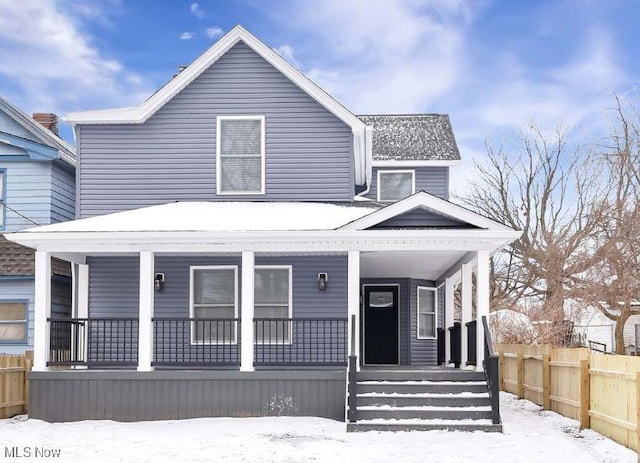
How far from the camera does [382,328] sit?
66.0 ft

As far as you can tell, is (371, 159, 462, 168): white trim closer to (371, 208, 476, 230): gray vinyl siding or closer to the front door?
the front door

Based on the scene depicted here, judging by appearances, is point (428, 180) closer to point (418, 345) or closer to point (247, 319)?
point (418, 345)

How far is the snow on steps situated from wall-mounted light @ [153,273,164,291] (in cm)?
463


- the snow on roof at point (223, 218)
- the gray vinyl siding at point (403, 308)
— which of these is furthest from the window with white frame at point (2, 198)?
the gray vinyl siding at point (403, 308)

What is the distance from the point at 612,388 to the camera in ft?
40.7

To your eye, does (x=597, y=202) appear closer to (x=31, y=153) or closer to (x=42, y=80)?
(x=31, y=153)

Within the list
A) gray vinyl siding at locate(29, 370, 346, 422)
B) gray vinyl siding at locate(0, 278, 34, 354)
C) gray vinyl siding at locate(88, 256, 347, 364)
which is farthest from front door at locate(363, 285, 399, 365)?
gray vinyl siding at locate(0, 278, 34, 354)

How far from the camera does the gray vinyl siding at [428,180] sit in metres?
23.0

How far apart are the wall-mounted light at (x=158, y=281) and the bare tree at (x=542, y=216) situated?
18.0 m

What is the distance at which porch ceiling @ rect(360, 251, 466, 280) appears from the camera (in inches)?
644

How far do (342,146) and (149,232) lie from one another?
4.85 m

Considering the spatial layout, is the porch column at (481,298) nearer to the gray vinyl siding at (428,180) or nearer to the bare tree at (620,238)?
the gray vinyl siding at (428,180)

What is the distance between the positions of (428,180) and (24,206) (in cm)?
1010

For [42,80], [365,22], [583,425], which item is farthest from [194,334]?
[42,80]
